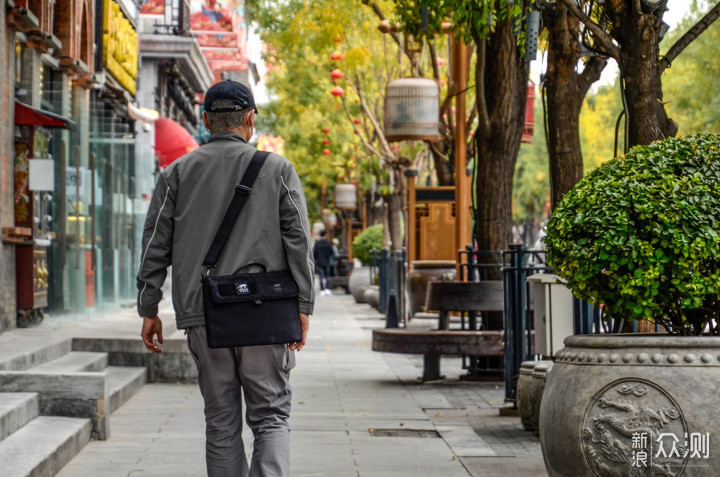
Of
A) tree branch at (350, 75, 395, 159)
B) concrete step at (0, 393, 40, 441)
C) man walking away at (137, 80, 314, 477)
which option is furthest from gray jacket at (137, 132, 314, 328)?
tree branch at (350, 75, 395, 159)

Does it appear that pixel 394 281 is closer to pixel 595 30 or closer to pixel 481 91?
pixel 481 91

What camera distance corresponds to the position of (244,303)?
5.15 meters

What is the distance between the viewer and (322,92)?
133ft

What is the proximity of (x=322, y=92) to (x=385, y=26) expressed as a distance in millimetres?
21996

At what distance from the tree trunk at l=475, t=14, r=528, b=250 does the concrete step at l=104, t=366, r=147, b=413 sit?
413cm

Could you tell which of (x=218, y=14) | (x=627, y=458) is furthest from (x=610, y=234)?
(x=218, y=14)

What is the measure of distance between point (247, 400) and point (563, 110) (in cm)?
566

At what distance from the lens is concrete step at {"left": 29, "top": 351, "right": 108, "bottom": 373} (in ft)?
33.9

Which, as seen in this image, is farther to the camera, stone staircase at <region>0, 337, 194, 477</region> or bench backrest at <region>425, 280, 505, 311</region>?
bench backrest at <region>425, 280, 505, 311</region>

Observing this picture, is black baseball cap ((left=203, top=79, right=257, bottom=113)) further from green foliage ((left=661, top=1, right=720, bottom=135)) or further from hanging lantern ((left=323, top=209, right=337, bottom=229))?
hanging lantern ((left=323, top=209, right=337, bottom=229))

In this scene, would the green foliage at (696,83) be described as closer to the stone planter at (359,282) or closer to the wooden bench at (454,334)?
the stone planter at (359,282)

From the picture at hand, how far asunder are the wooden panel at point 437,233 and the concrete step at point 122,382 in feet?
33.9

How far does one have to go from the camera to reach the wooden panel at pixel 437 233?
2209 cm

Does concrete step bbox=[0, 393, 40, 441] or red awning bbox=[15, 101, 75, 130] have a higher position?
red awning bbox=[15, 101, 75, 130]
